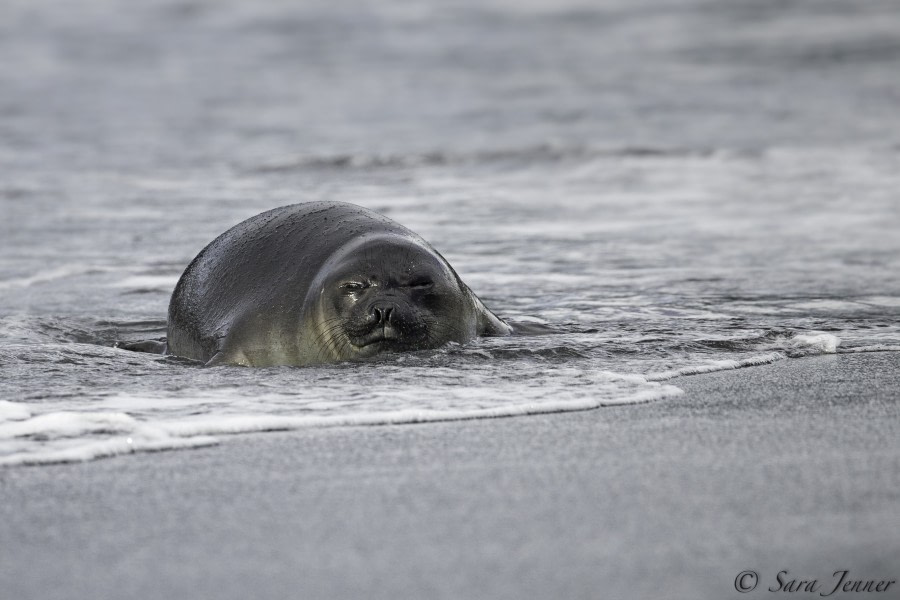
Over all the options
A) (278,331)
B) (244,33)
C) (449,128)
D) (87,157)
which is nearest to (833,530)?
(278,331)

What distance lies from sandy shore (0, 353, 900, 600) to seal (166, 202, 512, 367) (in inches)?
51.4

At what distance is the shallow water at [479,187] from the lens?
510 cm

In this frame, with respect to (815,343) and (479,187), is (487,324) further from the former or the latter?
(479,187)

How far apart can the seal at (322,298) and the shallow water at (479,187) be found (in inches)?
7.8

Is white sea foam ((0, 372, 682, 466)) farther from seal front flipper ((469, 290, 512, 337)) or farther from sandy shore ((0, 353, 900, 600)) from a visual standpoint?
seal front flipper ((469, 290, 512, 337))

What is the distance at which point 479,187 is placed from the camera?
1282cm

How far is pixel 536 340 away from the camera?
596 centimetres

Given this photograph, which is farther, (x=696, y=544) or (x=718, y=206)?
(x=718, y=206)

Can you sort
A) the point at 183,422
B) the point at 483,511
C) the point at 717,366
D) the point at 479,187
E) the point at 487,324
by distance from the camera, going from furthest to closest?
the point at 479,187 < the point at 487,324 < the point at 717,366 < the point at 183,422 < the point at 483,511

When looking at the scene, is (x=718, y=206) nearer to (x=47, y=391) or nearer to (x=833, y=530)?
(x=47, y=391)

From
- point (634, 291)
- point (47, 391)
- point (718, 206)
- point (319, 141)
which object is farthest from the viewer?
point (319, 141)

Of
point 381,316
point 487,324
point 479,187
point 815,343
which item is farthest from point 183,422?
point 479,187

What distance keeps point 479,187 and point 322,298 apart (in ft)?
23.7

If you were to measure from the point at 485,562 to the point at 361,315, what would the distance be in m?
2.68
